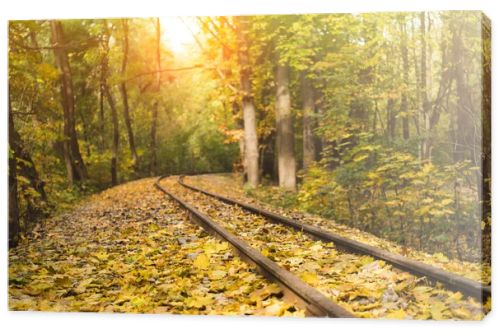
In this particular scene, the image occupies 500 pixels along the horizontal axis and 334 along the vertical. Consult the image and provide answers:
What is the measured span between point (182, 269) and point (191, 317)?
0.44 meters

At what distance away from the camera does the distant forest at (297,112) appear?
5117 mm

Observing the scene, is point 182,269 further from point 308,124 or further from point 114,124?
point 308,124

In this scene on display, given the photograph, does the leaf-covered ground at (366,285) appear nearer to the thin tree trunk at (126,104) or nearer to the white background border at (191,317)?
the white background border at (191,317)

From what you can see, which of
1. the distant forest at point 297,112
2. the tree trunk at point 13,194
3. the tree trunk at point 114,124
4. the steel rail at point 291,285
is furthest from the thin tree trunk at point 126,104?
the steel rail at point 291,285

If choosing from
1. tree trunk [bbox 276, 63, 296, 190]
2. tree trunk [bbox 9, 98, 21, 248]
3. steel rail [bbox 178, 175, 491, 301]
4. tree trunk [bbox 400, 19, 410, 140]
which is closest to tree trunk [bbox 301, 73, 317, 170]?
tree trunk [bbox 276, 63, 296, 190]

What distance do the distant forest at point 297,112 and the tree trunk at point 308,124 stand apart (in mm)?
23

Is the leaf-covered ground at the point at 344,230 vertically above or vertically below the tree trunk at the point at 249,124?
below

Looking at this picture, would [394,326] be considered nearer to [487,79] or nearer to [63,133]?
[487,79]

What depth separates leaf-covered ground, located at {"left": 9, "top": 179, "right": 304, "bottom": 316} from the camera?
4832 mm

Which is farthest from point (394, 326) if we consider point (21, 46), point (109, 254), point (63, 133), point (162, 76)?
point (21, 46)

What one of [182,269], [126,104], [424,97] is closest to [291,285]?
[182,269]

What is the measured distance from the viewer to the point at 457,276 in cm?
421

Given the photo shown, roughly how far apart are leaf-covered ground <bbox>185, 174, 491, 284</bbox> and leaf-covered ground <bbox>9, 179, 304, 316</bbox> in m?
1.03

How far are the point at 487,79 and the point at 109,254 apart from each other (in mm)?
3876
